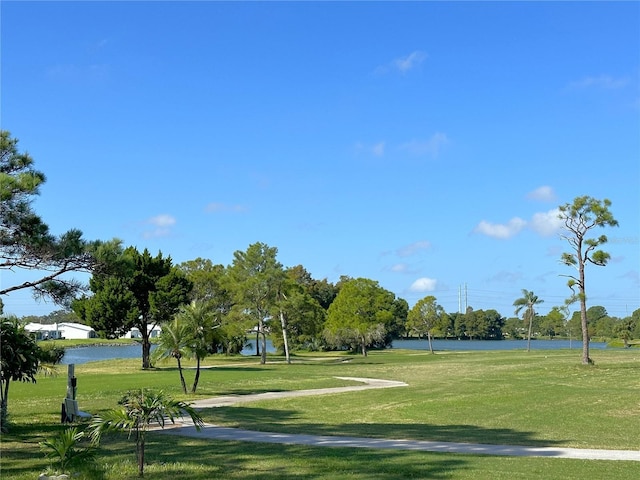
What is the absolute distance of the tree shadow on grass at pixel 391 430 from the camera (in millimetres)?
17719

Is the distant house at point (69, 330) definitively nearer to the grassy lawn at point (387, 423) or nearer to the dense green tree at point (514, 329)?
the dense green tree at point (514, 329)

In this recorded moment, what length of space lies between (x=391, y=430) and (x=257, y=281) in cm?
4190

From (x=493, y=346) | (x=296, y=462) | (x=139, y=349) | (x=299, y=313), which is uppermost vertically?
(x=299, y=313)

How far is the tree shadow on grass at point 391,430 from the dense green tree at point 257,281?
37.8 meters

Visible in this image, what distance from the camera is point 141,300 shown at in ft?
192

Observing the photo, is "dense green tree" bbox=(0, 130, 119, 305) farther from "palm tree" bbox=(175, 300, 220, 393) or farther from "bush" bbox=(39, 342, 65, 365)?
"palm tree" bbox=(175, 300, 220, 393)

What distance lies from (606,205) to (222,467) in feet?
111

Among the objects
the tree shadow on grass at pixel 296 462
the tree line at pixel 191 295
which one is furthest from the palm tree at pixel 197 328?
the tree shadow on grass at pixel 296 462

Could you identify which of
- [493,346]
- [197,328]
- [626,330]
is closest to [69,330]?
[493,346]

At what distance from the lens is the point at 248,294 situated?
61562 millimetres

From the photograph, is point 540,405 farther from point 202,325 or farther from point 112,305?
point 112,305

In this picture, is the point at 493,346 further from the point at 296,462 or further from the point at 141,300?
the point at 296,462

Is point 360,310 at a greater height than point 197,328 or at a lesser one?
greater

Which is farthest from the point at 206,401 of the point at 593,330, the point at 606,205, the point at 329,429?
the point at 593,330
